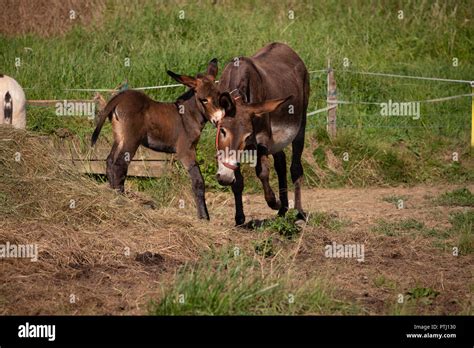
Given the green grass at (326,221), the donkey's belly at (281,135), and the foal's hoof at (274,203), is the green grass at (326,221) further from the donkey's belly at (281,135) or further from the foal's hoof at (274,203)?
the donkey's belly at (281,135)

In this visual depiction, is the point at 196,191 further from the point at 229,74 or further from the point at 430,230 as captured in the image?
the point at 430,230

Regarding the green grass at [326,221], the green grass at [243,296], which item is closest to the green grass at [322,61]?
the green grass at [326,221]

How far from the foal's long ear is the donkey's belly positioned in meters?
1.39

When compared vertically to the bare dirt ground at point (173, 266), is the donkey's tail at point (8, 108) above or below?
above

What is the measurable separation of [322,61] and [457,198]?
18.5 ft

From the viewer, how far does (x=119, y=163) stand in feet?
34.8

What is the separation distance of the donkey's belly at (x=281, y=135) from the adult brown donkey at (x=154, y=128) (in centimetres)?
91

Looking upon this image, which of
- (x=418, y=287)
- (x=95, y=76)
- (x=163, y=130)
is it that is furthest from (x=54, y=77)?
(x=418, y=287)

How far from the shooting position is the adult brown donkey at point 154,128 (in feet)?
34.7

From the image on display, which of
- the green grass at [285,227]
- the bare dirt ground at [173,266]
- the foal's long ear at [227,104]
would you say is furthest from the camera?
the green grass at [285,227]

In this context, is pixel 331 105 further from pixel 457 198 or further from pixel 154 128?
pixel 154 128

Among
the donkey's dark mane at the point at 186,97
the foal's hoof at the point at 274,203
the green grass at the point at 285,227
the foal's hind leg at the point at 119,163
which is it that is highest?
the donkey's dark mane at the point at 186,97

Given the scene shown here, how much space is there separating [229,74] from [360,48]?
9.32m

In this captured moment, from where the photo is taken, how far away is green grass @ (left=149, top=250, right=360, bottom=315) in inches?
264
